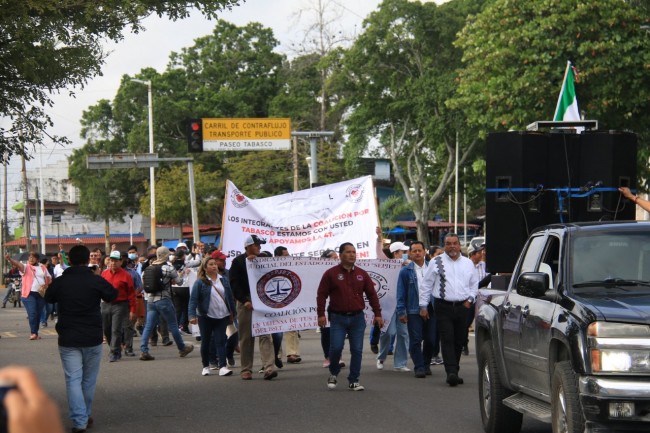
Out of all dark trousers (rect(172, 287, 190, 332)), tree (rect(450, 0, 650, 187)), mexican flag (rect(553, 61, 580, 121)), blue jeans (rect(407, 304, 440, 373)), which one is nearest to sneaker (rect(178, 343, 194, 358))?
dark trousers (rect(172, 287, 190, 332))

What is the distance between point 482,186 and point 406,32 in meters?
9.28

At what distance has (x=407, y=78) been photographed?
55.8 meters

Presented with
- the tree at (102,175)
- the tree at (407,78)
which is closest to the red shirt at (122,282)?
the tree at (407,78)

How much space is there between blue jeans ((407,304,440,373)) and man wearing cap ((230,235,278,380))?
191 centimetres

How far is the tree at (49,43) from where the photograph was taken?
11258mm

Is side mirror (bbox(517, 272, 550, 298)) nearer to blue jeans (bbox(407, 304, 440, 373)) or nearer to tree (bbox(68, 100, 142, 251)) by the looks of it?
blue jeans (bbox(407, 304, 440, 373))

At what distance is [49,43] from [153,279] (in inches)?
272

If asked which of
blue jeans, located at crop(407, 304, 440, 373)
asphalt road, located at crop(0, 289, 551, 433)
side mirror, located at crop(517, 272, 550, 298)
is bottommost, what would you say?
asphalt road, located at crop(0, 289, 551, 433)

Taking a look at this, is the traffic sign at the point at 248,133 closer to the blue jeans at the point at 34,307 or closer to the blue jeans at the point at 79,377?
the blue jeans at the point at 34,307

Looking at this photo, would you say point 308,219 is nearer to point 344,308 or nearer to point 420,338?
point 420,338

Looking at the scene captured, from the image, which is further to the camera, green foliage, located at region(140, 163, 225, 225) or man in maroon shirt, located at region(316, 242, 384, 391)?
green foliage, located at region(140, 163, 225, 225)

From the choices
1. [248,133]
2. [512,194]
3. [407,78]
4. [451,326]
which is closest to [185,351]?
[451,326]

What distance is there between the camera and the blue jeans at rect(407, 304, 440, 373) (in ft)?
48.2

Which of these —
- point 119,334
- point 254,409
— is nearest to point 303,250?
point 119,334
